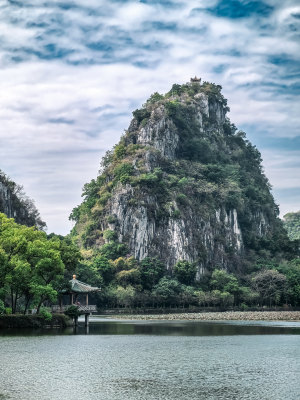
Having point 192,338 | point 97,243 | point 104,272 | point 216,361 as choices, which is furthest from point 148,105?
point 216,361

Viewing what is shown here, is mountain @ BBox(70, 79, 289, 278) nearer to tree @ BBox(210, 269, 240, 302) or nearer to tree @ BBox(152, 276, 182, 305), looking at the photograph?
tree @ BBox(210, 269, 240, 302)

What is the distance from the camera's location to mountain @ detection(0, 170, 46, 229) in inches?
4156

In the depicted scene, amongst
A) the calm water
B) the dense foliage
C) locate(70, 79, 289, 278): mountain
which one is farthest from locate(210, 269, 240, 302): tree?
the calm water

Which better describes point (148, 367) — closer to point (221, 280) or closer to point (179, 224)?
point (221, 280)

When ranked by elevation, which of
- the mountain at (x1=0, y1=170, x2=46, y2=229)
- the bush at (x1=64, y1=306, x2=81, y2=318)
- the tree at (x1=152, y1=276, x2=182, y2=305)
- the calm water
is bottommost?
the calm water

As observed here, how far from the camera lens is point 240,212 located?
16338 centimetres

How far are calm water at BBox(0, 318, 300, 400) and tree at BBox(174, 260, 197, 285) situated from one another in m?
77.4

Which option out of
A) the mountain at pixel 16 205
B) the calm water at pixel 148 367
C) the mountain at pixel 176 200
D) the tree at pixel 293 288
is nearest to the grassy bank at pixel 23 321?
the calm water at pixel 148 367

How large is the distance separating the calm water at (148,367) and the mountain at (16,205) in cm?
5357

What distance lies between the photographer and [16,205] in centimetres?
11275

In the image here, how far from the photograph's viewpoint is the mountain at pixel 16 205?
10556cm

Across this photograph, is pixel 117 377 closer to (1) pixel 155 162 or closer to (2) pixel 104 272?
(2) pixel 104 272

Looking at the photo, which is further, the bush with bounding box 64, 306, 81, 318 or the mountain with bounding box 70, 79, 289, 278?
the mountain with bounding box 70, 79, 289, 278

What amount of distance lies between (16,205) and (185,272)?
4148cm
